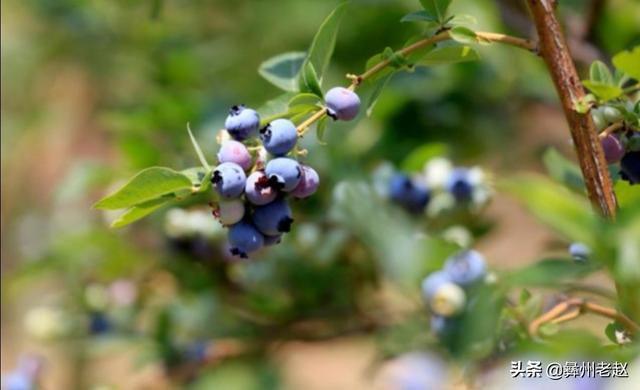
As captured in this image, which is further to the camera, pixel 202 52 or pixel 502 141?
pixel 202 52

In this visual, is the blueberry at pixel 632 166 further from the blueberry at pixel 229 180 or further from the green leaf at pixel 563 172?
the blueberry at pixel 229 180

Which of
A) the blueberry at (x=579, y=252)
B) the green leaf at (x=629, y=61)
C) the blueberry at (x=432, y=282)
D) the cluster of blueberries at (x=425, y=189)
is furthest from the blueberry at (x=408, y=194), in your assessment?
the green leaf at (x=629, y=61)

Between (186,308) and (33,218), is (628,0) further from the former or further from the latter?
(33,218)

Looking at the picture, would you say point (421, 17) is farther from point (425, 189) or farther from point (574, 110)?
point (425, 189)

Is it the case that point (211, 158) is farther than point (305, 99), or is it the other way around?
point (211, 158)

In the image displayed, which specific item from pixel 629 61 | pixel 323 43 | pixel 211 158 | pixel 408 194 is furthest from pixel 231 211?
pixel 211 158

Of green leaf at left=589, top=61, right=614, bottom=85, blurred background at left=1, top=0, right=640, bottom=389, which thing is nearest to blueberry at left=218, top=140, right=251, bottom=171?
green leaf at left=589, top=61, right=614, bottom=85

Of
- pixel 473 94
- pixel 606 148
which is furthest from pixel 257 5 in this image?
pixel 606 148
